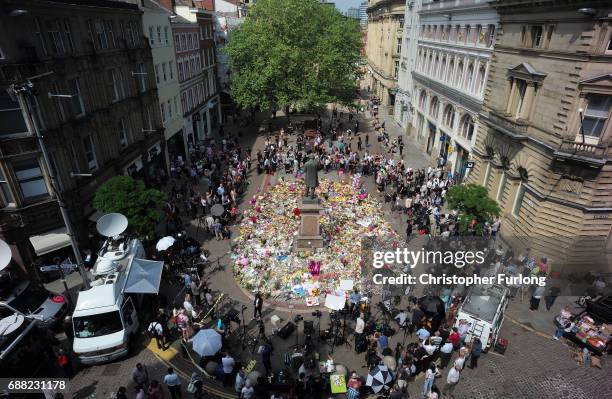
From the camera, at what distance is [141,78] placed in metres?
27.7

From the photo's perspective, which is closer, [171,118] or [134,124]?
[134,124]

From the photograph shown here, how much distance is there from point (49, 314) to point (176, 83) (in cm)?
2454

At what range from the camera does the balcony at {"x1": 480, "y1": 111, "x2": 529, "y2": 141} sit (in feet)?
72.4

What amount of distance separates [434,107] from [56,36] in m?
34.1

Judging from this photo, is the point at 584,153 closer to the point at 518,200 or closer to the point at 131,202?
the point at 518,200

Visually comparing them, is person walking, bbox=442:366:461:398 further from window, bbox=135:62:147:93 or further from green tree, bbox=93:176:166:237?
window, bbox=135:62:147:93

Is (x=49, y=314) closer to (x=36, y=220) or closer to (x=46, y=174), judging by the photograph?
(x=36, y=220)

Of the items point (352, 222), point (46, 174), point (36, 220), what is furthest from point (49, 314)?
point (352, 222)

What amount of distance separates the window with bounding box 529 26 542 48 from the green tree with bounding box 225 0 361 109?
2405 cm

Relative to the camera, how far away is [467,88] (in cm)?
3144

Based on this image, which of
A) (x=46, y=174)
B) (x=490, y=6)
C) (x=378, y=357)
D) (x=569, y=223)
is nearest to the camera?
(x=378, y=357)

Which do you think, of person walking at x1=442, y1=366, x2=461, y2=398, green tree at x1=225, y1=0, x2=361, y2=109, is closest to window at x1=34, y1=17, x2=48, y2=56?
person walking at x1=442, y1=366, x2=461, y2=398

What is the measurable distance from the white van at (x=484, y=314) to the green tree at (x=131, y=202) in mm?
15276

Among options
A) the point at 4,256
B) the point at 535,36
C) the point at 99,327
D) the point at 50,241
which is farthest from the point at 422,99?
the point at 4,256
